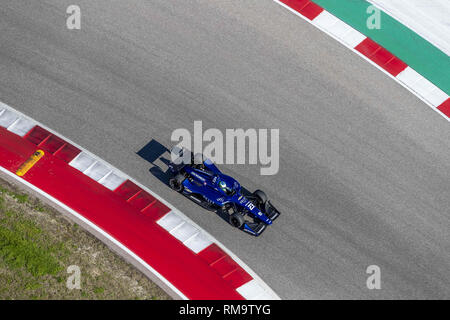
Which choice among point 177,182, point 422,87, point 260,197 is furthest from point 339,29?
point 177,182

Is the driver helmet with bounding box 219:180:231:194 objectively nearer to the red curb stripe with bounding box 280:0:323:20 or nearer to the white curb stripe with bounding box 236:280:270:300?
the white curb stripe with bounding box 236:280:270:300

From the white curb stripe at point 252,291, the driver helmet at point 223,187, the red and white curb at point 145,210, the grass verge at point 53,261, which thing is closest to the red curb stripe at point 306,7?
the driver helmet at point 223,187

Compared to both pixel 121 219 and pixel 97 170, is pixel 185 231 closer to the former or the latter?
pixel 121 219

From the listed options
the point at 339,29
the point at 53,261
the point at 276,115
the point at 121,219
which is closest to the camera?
the point at 53,261

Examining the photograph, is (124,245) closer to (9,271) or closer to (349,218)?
(9,271)

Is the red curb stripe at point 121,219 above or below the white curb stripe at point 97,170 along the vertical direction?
below

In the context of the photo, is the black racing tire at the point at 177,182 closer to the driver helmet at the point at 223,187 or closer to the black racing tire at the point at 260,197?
the driver helmet at the point at 223,187
